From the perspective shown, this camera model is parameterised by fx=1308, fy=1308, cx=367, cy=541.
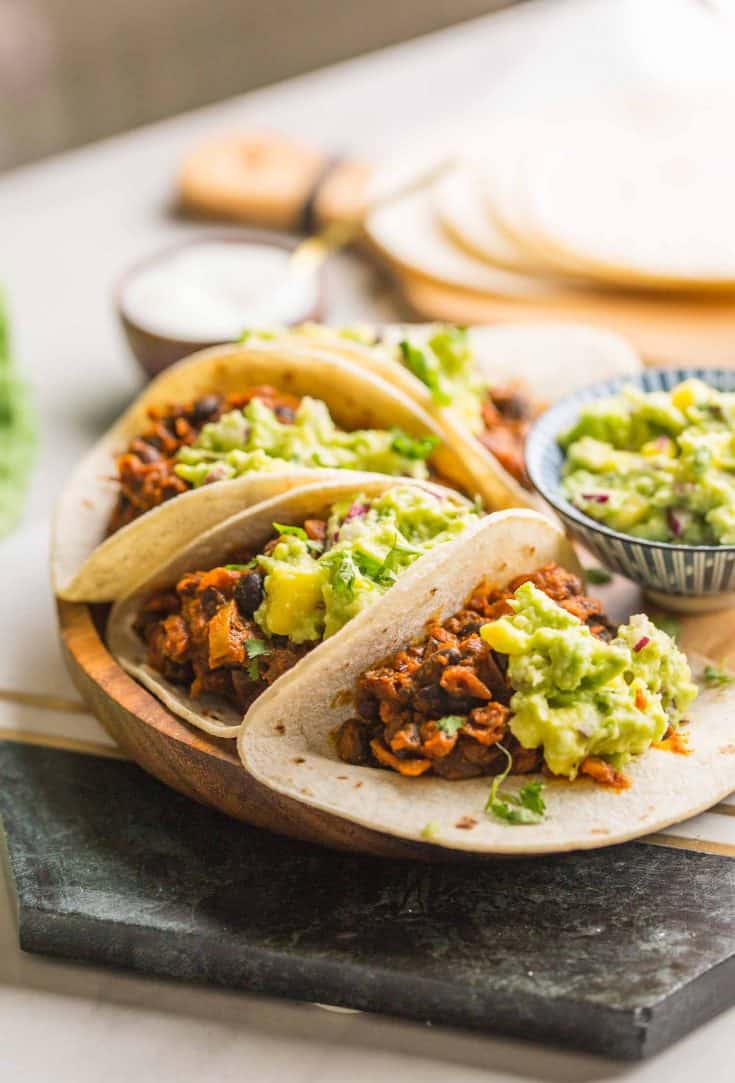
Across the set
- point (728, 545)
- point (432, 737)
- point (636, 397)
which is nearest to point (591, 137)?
point (636, 397)

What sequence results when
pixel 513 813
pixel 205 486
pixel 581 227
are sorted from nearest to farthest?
pixel 513 813 < pixel 205 486 < pixel 581 227

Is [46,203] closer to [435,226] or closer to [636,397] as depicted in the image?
[435,226]

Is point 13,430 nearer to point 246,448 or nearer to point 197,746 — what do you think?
point 246,448

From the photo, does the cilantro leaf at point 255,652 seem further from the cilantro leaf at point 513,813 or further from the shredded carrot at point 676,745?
the shredded carrot at point 676,745

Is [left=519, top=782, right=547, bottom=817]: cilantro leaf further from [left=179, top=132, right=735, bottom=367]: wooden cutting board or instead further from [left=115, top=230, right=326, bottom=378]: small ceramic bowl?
[left=179, top=132, right=735, bottom=367]: wooden cutting board

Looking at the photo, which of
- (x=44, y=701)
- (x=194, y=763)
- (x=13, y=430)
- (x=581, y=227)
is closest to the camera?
(x=194, y=763)

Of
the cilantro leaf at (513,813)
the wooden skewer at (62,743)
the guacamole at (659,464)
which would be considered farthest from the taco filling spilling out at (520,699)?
the wooden skewer at (62,743)

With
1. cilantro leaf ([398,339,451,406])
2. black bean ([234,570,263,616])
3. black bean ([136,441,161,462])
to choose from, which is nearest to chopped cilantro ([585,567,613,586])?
cilantro leaf ([398,339,451,406])

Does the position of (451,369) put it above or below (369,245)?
above

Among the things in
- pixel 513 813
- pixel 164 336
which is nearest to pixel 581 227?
pixel 164 336
